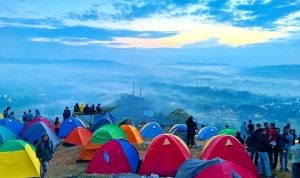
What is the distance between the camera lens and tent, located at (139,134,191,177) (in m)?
16.0

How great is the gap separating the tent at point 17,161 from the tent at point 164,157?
15.1 feet

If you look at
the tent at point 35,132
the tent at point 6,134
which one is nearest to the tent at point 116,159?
the tent at point 35,132

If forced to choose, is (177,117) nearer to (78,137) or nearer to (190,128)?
(78,137)

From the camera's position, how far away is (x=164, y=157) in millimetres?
16078

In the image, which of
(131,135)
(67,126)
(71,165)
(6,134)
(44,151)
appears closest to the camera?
(44,151)

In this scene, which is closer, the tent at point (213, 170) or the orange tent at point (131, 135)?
the tent at point (213, 170)

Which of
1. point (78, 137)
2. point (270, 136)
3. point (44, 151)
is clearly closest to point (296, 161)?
point (270, 136)

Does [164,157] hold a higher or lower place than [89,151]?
higher

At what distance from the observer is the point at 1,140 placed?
23031 mm

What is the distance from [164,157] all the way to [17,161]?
611cm

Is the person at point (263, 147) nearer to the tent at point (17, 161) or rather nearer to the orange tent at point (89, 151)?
the orange tent at point (89, 151)

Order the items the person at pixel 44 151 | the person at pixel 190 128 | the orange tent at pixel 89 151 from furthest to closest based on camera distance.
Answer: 1. the person at pixel 190 128
2. the orange tent at pixel 89 151
3. the person at pixel 44 151

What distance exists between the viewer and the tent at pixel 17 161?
15.9 metres

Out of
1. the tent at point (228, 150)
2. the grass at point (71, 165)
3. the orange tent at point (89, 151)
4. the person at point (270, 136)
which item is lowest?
the grass at point (71, 165)
